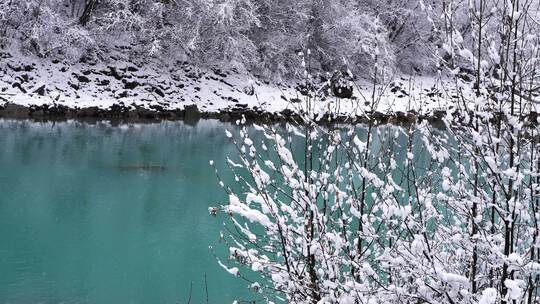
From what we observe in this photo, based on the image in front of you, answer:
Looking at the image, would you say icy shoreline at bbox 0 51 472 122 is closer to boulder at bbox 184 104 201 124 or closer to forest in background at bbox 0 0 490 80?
boulder at bbox 184 104 201 124

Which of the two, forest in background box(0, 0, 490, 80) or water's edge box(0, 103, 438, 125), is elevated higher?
forest in background box(0, 0, 490, 80)

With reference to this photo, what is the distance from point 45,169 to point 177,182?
10.6 feet

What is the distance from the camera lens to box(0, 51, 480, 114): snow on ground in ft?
71.2

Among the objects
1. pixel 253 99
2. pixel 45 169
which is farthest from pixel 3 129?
pixel 253 99

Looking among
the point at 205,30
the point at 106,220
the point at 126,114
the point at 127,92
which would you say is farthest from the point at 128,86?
the point at 106,220

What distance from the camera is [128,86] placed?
80.8 ft

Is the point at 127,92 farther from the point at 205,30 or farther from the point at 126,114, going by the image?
the point at 205,30

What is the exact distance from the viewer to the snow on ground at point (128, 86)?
21703 mm

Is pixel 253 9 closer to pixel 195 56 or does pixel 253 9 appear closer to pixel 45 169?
Result: pixel 195 56

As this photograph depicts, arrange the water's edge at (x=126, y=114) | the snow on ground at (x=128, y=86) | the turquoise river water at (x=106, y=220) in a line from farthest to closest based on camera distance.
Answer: the snow on ground at (x=128, y=86) < the water's edge at (x=126, y=114) < the turquoise river water at (x=106, y=220)

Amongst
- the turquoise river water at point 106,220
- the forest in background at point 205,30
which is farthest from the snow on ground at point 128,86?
the turquoise river water at point 106,220

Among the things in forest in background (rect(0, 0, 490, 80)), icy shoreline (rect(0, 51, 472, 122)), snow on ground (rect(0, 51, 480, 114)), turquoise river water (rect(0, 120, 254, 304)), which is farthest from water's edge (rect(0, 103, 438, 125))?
forest in background (rect(0, 0, 490, 80))

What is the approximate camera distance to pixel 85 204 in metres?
11.1

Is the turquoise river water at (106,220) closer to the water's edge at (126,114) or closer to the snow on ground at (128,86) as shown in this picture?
the water's edge at (126,114)
